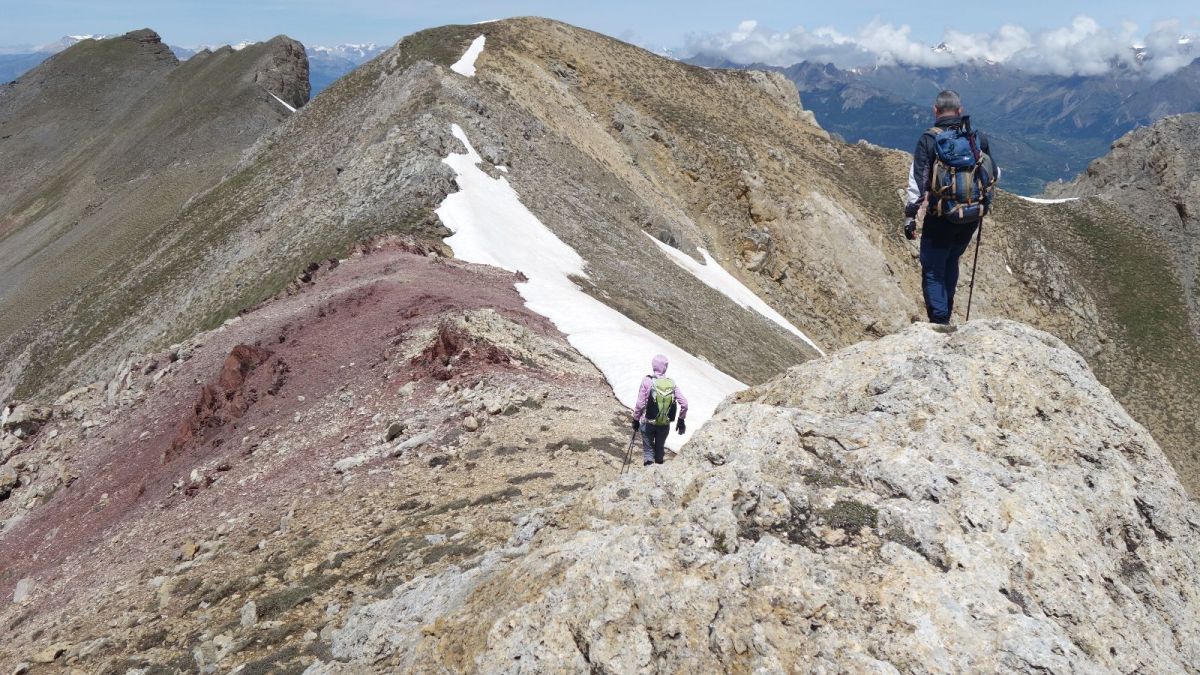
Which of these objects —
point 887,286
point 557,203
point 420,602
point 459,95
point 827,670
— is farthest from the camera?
point 887,286

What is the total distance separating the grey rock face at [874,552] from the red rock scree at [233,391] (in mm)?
13133

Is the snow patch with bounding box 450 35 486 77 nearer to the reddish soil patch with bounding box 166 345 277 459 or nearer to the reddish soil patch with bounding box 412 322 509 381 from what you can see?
the reddish soil patch with bounding box 166 345 277 459

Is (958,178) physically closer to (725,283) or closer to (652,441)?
(652,441)

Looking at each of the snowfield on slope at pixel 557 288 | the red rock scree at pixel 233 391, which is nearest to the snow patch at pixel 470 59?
the snowfield on slope at pixel 557 288

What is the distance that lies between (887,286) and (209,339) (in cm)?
5507

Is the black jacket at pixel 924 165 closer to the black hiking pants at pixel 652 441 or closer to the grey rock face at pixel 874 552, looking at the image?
the grey rock face at pixel 874 552

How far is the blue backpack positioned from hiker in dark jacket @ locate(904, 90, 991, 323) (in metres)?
0.08

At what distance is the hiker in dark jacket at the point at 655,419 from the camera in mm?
12664

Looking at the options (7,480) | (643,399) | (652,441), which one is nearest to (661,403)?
(643,399)

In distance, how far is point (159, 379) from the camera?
2380cm

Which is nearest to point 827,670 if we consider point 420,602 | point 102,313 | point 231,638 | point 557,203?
point 420,602

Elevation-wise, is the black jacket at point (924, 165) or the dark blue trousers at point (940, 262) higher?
the black jacket at point (924, 165)

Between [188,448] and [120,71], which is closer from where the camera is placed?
[188,448]

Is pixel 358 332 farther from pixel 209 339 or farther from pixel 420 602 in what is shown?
pixel 420 602
